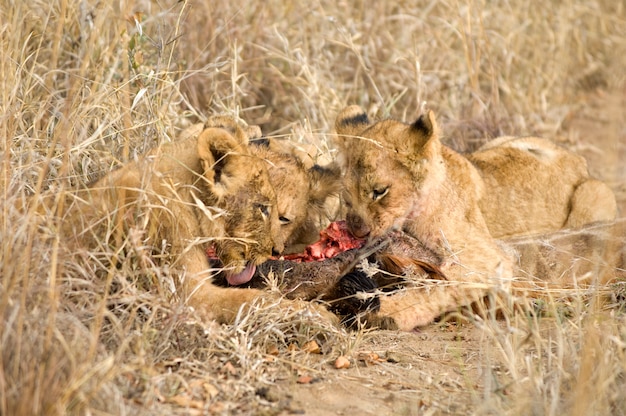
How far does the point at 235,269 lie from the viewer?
4.43m

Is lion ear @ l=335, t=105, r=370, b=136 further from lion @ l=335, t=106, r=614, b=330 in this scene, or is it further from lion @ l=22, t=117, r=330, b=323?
lion @ l=22, t=117, r=330, b=323

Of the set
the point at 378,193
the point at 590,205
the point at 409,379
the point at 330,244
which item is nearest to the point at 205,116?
the point at 330,244

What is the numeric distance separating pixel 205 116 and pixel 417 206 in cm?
214

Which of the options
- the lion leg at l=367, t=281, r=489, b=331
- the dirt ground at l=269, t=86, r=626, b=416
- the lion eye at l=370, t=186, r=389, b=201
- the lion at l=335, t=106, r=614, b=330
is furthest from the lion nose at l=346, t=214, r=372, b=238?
the dirt ground at l=269, t=86, r=626, b=416

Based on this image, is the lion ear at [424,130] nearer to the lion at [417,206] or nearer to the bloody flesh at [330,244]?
the lion at [417,206]

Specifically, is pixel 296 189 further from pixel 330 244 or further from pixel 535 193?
pixel 535 193

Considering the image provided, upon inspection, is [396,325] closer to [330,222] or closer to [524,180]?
[330,222]

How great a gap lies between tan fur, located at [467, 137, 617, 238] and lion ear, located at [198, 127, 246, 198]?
2112 mm

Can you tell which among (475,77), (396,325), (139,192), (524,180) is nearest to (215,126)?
(139,192)

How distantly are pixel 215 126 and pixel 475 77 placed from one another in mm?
3676

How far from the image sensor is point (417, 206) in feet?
16.7

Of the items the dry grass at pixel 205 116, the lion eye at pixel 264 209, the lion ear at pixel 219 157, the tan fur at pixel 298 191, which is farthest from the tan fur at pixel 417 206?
the lion ear at pixel 219 157

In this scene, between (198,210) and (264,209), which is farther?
(264,209)

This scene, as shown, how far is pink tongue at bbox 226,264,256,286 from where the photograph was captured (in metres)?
4.49
